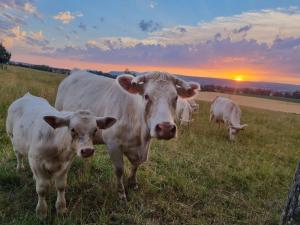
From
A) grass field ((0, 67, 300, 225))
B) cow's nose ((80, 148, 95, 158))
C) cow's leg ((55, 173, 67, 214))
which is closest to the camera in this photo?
cow's nose ((80, 148, 95, 158))

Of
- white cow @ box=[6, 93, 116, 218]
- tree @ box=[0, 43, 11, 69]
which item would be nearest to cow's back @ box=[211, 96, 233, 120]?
white cow @ box=[6, 93, 116, 218]

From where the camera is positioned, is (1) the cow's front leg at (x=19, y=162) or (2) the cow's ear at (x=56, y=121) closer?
(2) the cow's ear at (x=56, y=121)

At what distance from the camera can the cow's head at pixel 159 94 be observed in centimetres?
454

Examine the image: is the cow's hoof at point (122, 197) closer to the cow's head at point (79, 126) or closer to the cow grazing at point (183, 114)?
the cow's head at point (79, 126)

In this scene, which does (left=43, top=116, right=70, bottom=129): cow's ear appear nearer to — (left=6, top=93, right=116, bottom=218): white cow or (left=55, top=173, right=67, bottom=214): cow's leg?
(left=6, top=93, right=116, bottom=218): white cow

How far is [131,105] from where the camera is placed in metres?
6.04

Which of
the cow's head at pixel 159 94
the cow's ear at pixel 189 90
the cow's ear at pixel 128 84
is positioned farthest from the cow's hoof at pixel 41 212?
the cow's ear at pixel 189 90

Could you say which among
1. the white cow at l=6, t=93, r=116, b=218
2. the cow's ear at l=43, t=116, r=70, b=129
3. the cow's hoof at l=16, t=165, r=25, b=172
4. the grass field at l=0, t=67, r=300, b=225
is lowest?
the grass field at l=0, t=67, r=300, b=225

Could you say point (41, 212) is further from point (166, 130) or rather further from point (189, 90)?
point (189, 90)

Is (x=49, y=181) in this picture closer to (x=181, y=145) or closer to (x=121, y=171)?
(x=121, y=171)

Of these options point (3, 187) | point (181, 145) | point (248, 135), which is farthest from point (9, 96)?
point (248, 135)

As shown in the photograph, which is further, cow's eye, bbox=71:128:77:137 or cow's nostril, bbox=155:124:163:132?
cow's nostril, bbox=155:124:163:132

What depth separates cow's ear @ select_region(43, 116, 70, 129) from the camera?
4.37 meters

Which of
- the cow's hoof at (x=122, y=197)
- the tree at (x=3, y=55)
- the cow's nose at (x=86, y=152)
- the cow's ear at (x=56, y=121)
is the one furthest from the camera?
the tree at (x=3, y=55)
